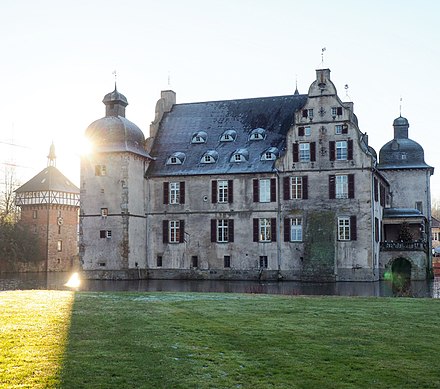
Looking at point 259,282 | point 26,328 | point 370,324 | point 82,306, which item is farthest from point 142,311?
point 259,282

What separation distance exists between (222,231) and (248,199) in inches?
107

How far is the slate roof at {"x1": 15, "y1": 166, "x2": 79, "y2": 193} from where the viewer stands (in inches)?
2562

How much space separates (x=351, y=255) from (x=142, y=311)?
24402 millimetres

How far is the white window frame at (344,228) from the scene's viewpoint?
38750 mm

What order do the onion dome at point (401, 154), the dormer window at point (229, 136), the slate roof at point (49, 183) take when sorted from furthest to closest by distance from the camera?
the slate roof at point (49, 183) < the onion dome at point (401, 154) < the dormer window at point (229, 136)

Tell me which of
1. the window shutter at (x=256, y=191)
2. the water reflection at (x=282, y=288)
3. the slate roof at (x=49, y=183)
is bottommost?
the water reflection at (x=282, y=288)

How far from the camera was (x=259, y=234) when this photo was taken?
40500 mm

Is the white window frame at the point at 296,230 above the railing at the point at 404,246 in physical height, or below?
above

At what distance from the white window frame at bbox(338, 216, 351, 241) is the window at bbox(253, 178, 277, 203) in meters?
4.58

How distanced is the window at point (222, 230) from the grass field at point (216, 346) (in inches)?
919

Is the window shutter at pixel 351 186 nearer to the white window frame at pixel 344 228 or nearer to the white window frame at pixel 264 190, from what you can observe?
the white window frame at pixel 344 228

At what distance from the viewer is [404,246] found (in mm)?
40500

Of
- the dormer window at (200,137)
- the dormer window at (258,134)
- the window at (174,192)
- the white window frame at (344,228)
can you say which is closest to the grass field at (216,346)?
the white window frame at (344,228)

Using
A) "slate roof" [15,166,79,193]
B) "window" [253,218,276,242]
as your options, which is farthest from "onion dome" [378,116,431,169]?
"slate roof" [15,166,79,193]
